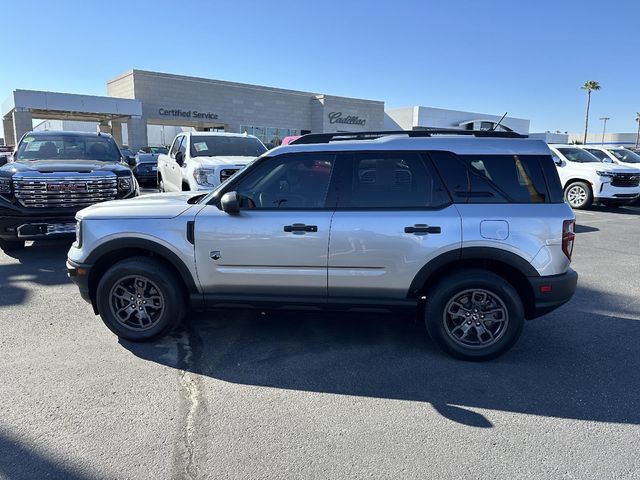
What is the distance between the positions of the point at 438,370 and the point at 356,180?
1.67 metres

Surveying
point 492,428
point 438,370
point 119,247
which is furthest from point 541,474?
point 119,247

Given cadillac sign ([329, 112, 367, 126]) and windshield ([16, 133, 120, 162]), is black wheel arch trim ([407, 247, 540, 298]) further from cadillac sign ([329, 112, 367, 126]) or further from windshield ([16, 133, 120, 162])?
cadillac sign ([329, 112, 367, 126])

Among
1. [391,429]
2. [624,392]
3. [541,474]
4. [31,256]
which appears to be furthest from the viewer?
[31,256]

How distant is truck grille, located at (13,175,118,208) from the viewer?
6781 millimetres

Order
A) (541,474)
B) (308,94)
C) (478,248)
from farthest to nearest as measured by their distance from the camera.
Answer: (308,94) < (478,248) < (541,474)

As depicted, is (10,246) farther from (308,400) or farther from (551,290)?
(551,290)

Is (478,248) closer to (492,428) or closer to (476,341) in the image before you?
(476,341)

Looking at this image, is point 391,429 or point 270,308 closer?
point 391,429

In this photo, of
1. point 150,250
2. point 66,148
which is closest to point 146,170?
point 66,148

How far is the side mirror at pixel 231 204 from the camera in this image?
390cm

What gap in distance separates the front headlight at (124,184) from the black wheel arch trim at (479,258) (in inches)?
219

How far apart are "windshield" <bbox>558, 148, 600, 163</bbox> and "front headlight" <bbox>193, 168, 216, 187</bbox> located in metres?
11.2

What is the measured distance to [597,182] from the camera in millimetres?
13398

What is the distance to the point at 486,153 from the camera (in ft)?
12.7
